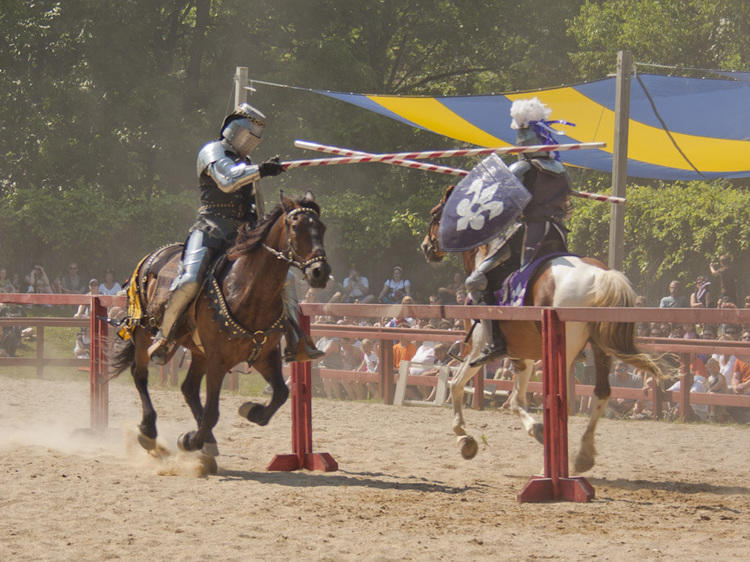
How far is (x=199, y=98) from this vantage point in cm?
2716

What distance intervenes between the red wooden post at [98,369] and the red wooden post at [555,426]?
468cm

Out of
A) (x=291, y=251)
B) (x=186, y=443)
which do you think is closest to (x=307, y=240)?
(x=291, y=251)

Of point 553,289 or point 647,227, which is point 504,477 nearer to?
point 553,289

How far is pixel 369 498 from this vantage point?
6.48 m

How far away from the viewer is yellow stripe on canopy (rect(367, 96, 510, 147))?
46.0 feet

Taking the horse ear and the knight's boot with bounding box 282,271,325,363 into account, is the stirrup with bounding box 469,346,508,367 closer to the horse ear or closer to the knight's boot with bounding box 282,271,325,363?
the knight's boot with bounding box 282,271,325,363

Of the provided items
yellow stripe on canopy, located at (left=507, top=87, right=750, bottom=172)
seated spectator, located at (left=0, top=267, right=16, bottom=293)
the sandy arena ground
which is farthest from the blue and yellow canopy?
seated spectator, located at (left=0, top=267, right=16, bottom=293)

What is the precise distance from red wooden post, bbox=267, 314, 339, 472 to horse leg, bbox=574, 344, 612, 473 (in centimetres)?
178

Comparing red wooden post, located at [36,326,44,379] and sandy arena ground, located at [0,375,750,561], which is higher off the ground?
red wooden post, located at [36,326,44,379]

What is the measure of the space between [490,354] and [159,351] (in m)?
2.43

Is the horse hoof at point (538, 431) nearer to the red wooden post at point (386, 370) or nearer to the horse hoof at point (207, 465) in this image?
the horse hoof at point (207, 465)

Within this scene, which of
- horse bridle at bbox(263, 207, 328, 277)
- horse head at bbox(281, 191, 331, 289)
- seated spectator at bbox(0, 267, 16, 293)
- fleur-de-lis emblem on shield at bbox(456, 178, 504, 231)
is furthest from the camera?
seated spectator at bbox(0, 267, 16, 293)

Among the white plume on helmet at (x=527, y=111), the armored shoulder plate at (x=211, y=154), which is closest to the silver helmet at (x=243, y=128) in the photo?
the armored shoulder plate at (x=211, y=154)

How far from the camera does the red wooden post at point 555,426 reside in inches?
246
